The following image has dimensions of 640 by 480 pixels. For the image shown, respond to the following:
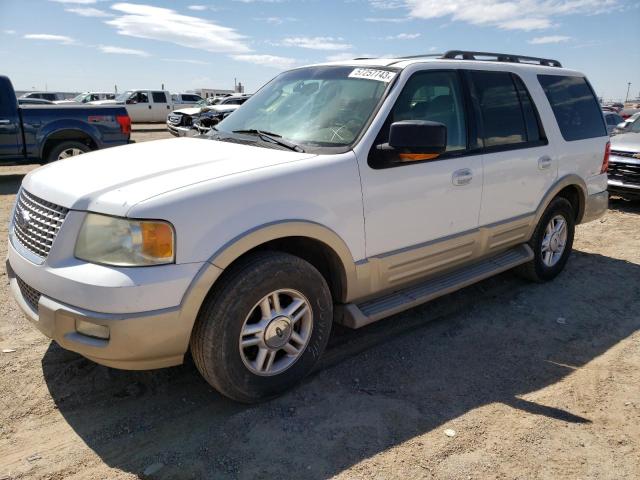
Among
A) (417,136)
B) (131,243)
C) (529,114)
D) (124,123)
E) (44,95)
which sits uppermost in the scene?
(44,95)

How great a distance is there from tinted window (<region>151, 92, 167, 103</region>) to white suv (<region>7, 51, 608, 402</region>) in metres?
26.3

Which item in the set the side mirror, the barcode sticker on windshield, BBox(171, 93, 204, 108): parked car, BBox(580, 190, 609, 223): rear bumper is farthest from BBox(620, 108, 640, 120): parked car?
the side mirror

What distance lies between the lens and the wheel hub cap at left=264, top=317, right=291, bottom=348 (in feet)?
9.59

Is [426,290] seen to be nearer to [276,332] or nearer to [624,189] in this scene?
[276,332]

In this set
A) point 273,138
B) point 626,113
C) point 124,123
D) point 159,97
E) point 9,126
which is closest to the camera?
point 273,138

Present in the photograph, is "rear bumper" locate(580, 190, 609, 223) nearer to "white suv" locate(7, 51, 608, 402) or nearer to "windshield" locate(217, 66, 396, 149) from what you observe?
"white suv" locate(7, 51, 608, 402)

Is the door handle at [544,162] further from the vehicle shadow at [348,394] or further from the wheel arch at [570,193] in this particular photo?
the vehicle shadow at [348,394]

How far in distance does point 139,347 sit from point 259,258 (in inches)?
29.6

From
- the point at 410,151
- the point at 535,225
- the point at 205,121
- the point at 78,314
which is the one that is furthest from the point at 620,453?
the point at 205,121

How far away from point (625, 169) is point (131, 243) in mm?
8352

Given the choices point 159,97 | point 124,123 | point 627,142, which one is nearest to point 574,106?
point 627,142

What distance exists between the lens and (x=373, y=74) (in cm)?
359

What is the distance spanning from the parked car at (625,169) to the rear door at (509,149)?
A: 4556 millimetres

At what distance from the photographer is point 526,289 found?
498 cm
